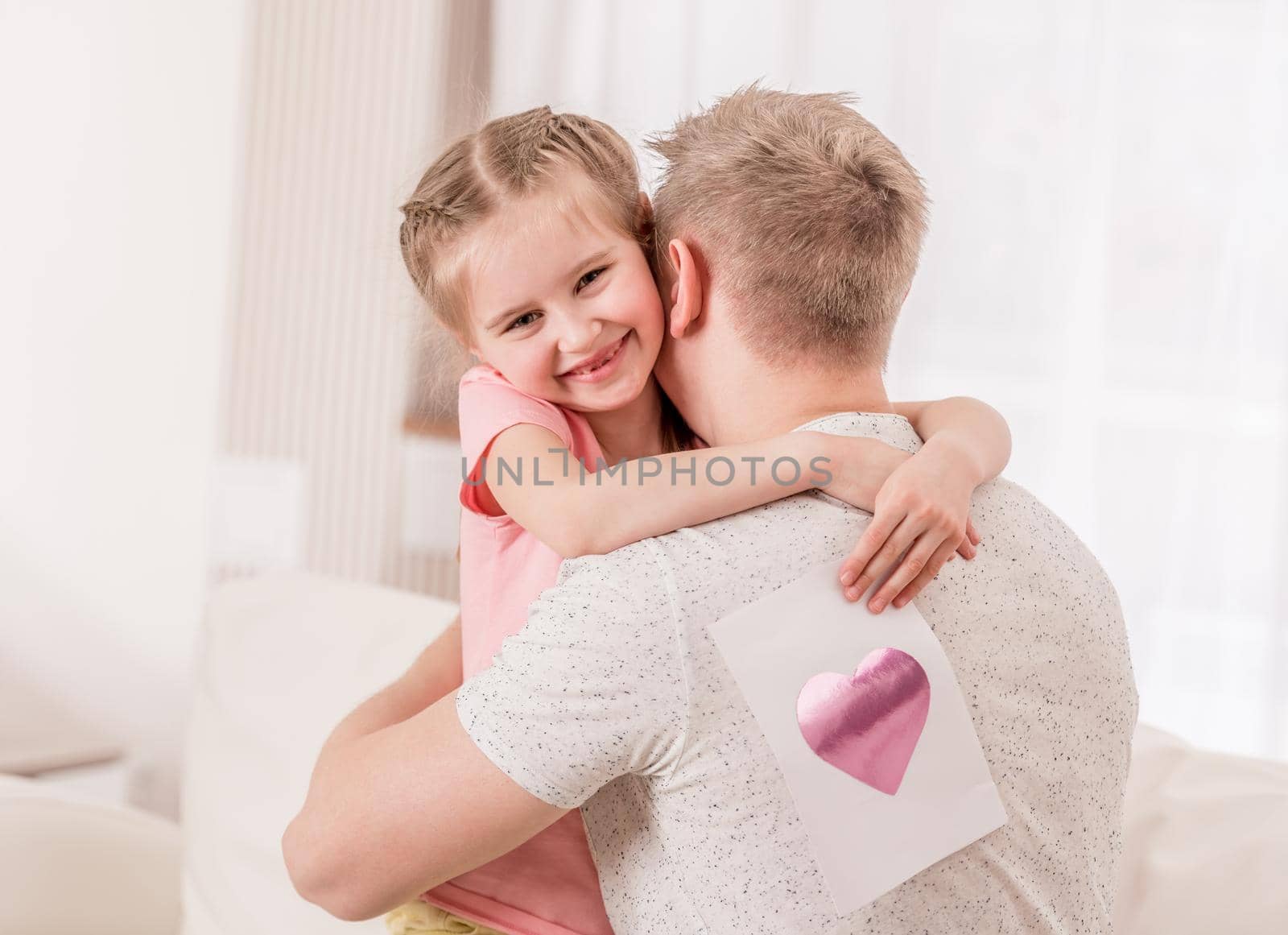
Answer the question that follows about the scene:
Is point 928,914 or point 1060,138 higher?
point 1060,138

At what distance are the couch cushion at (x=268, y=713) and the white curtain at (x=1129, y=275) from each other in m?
1.23

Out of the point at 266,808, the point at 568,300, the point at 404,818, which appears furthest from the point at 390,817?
the point at 266,808

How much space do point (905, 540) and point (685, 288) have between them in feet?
0.95

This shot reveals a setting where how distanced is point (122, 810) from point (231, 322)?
161 cm

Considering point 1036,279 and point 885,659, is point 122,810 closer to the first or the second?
point 885,659

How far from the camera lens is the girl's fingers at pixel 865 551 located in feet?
2.56

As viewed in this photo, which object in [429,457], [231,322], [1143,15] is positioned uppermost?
[1143,15]

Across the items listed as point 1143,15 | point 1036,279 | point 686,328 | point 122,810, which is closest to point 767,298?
point 686,328

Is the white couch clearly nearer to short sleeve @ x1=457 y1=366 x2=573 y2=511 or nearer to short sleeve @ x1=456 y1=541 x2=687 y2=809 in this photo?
short sleeve @ x1=457 y1=366 x2=573 y2=511

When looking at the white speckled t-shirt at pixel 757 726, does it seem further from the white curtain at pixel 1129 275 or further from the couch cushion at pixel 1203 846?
the white curtain at pixel 1129 275

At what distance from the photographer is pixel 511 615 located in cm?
109

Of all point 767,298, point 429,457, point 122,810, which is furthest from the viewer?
point 429,457

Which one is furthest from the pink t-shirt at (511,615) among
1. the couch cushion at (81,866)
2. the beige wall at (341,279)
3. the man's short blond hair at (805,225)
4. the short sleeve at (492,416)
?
the beige wall at (341,279)

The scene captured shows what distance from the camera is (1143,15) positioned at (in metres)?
2.35
